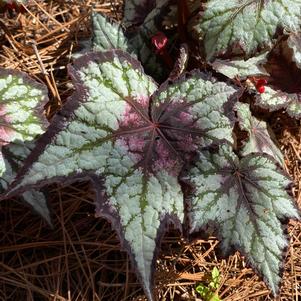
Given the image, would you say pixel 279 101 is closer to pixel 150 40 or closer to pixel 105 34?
pixel 150 40

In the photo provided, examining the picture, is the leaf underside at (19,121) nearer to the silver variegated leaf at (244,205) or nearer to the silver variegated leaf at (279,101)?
the silver variegated leaf at (244,205)

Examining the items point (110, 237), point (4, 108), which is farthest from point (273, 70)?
point (4, 108)

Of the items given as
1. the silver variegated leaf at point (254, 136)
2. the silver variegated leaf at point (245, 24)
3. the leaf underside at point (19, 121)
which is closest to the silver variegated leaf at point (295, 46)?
the silver variegated leaf at point (254, 136)

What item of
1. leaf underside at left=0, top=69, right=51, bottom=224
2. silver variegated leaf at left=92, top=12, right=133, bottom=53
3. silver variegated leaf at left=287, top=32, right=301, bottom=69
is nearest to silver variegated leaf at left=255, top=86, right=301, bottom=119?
silver variegated leaf at left=287, top=32, right=301, bottom=69

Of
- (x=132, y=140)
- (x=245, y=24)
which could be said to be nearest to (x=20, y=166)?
(x=132, y=140)

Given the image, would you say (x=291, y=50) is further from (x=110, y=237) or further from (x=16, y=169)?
(x=16, y=169)

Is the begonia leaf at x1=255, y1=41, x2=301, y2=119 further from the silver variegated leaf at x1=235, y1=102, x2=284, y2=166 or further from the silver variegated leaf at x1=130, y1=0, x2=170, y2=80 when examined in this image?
the silver variegated leaf at x1=130, y1=0, x2=170, y2=80
